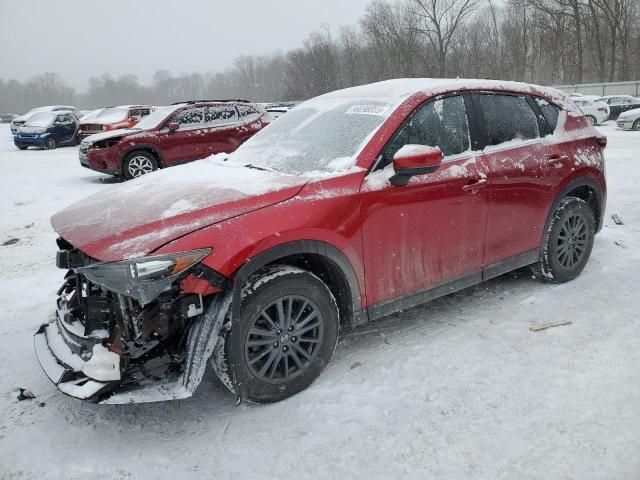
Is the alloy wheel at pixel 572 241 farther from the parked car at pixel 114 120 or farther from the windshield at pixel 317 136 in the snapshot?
the parked car at pixel 114 120

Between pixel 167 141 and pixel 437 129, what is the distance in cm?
802

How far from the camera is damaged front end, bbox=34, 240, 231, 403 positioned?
251 centimetres

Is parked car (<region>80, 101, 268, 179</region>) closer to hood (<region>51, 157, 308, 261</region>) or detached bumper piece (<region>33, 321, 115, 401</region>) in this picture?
hood (<region>51, 157, 308, 261</region>)

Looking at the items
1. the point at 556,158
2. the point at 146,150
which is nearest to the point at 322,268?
the point at 556,158

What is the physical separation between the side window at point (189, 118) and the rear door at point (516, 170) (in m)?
7.93

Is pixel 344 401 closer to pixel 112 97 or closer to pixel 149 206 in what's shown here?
pixel 149 206

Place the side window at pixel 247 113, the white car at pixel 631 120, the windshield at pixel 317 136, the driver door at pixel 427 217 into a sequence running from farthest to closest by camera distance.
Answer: the white car at pixel 631 120 < the side window at pixel 247 113 < the windshield at pixel 317 136 < the driver door at pixel 427 217

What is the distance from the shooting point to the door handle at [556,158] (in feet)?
13.7

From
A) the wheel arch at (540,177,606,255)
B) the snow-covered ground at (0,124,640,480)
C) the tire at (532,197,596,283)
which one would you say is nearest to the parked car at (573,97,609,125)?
the wheel arch at (540,177,606,255)

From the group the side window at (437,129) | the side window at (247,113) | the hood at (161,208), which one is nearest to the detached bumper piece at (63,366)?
the hood at (161,208)

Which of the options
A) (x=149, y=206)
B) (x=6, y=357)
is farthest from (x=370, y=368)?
(x=6, y=357)

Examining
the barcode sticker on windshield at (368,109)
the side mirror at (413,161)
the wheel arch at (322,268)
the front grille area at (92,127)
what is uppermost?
the front grille area at (92,127)

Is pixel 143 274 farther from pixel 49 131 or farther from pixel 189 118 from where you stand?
pixel 49 131

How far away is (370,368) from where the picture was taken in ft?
10.9
